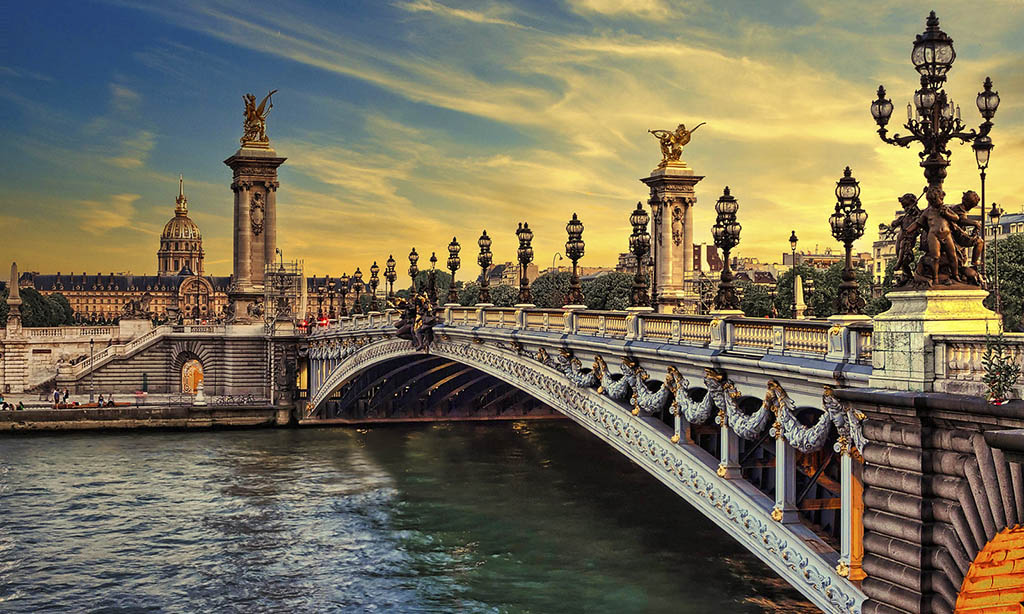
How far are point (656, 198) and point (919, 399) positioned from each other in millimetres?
58610

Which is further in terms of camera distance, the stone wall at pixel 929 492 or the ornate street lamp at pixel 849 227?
the ornate street lamp at pixel 849 227

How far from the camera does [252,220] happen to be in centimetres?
7844

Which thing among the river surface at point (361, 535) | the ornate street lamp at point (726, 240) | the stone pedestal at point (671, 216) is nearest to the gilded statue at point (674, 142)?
the stone pedestal at point (671, 216)

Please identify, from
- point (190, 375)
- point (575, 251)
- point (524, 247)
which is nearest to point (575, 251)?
point (575, 251)

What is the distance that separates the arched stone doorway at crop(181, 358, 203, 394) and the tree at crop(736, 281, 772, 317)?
130ft

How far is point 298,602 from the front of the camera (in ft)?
87.4

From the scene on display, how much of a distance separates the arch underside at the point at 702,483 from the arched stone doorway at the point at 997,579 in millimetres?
2327

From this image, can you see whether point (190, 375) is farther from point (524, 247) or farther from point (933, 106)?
point (933, 106)

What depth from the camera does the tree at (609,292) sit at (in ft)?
283

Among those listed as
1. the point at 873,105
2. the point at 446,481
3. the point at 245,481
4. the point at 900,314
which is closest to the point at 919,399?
the point at 900,314

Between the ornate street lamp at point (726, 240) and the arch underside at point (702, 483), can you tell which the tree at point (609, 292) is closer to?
the arch underside at point (702, 483)

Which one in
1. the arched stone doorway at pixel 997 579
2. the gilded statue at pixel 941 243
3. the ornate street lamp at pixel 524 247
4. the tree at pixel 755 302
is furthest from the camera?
the tree at pixel 755 302

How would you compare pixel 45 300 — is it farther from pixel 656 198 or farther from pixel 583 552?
pixel 583 552

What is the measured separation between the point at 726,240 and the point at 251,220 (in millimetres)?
61439
